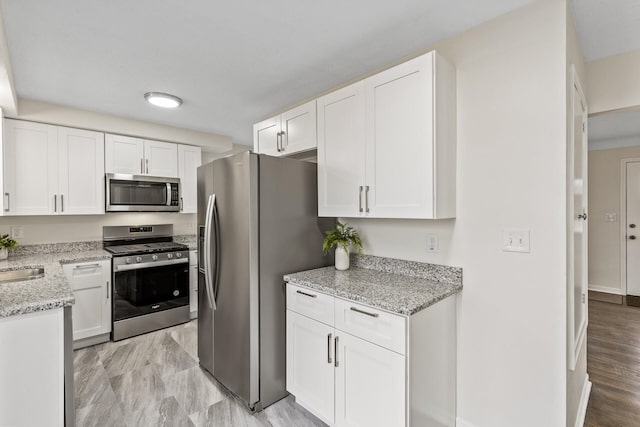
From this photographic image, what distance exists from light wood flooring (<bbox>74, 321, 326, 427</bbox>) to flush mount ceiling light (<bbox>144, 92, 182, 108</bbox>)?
2.37 m

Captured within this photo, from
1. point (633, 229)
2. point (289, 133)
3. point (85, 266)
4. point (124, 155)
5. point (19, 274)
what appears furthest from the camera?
point (633, 229)

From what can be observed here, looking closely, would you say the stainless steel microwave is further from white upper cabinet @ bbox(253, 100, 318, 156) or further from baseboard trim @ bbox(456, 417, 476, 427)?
baseboard trim @ bbox(456, 417, 476, 427)

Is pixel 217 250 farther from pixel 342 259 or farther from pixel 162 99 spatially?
pixel 162 99

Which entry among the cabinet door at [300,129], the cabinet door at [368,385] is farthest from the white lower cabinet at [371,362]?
the cabinet door at [300,129]

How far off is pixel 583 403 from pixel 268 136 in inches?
123

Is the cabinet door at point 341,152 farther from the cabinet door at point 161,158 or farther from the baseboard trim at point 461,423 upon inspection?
the cabinet door at point 161,158

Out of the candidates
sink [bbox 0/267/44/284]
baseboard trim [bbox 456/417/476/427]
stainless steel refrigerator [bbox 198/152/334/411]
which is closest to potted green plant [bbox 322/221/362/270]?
stainless steel refrigerator [bbox 198/152/334/411]

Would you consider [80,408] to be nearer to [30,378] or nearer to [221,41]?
[30,378]

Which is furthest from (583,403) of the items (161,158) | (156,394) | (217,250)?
(161,158)

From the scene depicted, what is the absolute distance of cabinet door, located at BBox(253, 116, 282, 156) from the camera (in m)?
2.81

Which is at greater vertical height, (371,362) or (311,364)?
(371,362)

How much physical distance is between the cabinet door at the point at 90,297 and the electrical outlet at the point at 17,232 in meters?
0.80

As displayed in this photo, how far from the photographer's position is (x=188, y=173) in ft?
13.3

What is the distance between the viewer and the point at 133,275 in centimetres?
328
